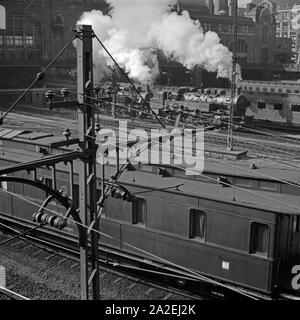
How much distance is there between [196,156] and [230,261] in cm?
327

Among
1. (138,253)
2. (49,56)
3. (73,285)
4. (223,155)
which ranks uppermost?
(49,56)

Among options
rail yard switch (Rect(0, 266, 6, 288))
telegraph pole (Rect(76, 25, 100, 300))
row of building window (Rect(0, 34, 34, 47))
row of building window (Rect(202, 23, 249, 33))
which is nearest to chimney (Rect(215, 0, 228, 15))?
row of building window (Rect(202, 23, 249, 33))

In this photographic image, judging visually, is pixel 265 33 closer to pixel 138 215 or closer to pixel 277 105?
pixel 277 105

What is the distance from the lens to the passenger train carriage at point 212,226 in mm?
10445

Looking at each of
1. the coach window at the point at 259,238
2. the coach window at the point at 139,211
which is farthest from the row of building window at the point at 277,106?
the coach window at the point at 259,238

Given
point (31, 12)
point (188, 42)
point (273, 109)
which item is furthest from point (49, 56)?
point (273, 109)

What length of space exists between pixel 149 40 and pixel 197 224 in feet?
152

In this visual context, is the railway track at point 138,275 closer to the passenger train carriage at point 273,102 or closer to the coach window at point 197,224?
the coach window at point 197,224

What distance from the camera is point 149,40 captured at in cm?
5503

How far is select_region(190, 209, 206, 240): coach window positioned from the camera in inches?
447

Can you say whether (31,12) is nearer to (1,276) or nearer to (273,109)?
(273,109)

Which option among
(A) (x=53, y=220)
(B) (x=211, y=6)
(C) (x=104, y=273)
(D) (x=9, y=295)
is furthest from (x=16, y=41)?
(A) (x=53, y=220)

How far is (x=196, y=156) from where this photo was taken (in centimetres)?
1306

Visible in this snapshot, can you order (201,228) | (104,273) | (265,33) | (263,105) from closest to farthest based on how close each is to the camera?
(201,228)
(104,273)
(263,105)
(265,33)
